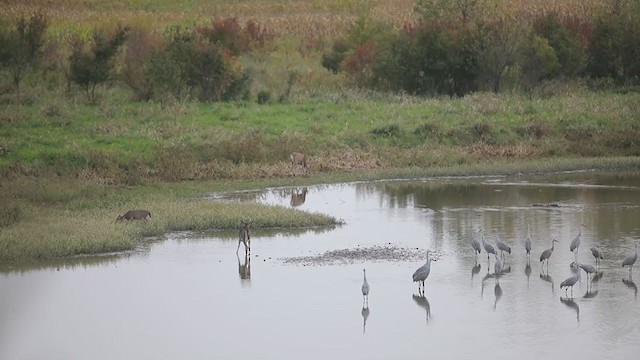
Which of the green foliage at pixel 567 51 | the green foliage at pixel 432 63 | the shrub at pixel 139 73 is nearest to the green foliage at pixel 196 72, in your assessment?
the shrub at pixel 139 73

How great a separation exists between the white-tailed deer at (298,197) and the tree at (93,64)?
10859 mm

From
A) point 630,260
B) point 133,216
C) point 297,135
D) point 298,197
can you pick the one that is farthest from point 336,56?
point 630,260

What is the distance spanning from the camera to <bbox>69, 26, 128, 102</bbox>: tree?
3897 cm

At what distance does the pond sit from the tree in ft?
46.5

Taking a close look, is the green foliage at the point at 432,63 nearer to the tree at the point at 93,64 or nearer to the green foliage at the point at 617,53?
the green foliage at the point at 617,53

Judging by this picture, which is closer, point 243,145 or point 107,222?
point 107,222

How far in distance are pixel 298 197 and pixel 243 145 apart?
374 cm

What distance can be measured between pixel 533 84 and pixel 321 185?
55.1 ft

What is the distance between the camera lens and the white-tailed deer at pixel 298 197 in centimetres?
Result: 2890

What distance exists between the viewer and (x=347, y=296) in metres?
19.7

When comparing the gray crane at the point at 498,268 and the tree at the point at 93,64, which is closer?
the gray crane at the point at 498,268

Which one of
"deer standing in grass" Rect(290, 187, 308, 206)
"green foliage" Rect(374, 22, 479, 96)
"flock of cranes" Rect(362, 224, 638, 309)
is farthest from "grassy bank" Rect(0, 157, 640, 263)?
"green foliage" Rect(374, 22, 479, 96)

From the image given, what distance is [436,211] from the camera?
1096 inches

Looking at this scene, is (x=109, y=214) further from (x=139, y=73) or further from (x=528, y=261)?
(x=139, y=73)
